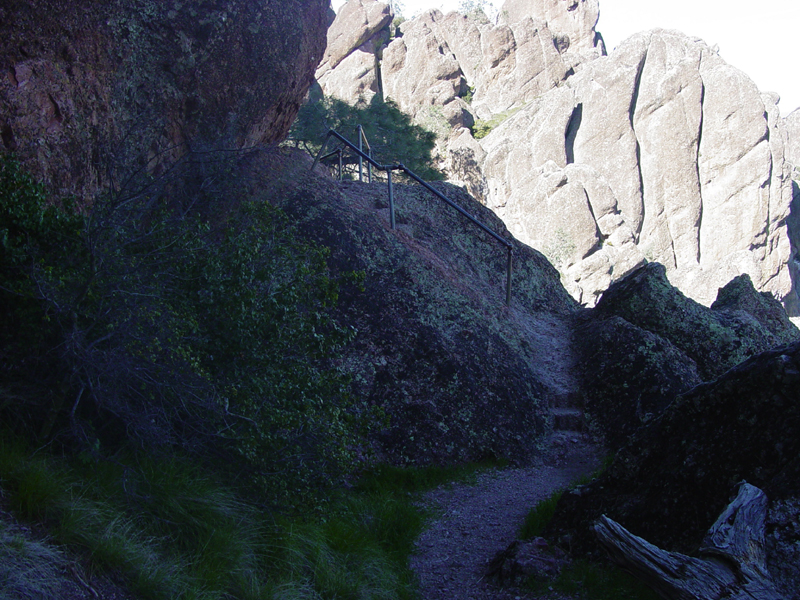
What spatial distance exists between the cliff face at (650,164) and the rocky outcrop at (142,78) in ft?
101

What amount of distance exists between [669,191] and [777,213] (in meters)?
6.93

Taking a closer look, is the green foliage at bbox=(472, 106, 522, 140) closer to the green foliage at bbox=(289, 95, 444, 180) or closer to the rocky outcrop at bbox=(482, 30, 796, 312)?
the rocky outcrop at bbox=(482, 30, 796, 312)

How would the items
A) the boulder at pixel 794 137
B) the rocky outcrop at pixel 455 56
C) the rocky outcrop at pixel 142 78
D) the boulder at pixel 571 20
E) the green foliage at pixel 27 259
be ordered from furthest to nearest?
the boulder at pixel 571 20 < the boulder at pixel 794 137 < the rocky outcrop at pixel 455 56 < the rocky outcrop at pixel 142 78 < the green foliage at pixel 27 259

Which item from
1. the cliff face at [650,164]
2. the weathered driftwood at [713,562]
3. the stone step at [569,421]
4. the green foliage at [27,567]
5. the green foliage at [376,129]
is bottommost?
the green foliage at [27,567]

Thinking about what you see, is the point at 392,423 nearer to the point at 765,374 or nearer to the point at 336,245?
the point at 336,245

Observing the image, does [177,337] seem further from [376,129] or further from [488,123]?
[488,123]

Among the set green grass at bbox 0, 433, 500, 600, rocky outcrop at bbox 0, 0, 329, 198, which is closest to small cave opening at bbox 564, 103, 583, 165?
rocky outcrop at bbox 0, 0, 329, 198

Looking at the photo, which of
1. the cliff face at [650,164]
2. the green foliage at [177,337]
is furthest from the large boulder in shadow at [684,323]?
the cliff face at [650,164]

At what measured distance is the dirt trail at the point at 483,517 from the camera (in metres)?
4.30

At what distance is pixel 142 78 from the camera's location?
6.84 m

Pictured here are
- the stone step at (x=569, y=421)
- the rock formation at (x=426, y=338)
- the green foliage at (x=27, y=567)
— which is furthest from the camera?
the stone step at (x=569, y=421)

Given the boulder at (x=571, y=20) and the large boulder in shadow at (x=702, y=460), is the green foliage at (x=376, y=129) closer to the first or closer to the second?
the large boulder in shadow at (x=702, y=460)

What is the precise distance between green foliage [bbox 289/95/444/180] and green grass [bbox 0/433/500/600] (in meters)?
11.6

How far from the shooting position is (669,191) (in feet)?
141
